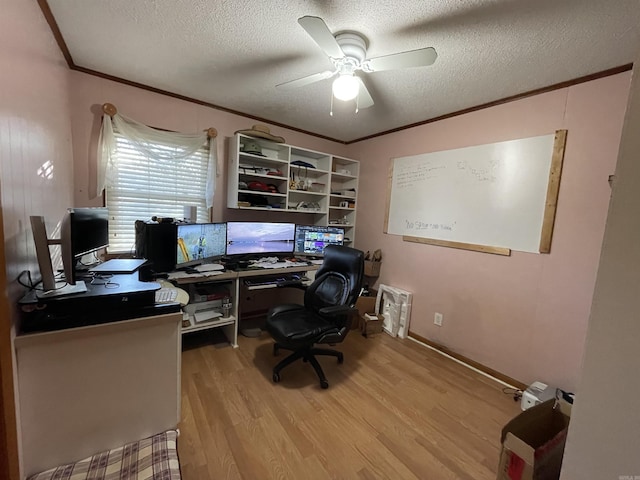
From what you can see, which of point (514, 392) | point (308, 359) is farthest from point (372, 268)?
point (514, 392)

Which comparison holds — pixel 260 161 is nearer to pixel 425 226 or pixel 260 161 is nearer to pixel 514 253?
Result: pixel 425 226

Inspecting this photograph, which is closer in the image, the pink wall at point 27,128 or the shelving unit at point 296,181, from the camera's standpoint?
the pink wall at point 27,128

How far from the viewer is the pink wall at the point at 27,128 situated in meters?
0.96

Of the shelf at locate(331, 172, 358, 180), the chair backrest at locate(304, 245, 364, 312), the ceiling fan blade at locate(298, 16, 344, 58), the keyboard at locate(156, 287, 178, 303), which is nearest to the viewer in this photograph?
the ceiling fan blade at locate(298, 16, 344, 58)

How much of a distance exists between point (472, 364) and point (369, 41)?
2779 millimetres

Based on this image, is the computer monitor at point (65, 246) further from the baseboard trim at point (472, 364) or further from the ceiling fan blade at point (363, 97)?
the baseboard trim at point (472, 364)

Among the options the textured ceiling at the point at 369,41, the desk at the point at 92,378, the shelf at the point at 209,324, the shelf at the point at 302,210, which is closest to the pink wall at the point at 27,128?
the desk at the point at 92,378

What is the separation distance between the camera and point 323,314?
210 cm

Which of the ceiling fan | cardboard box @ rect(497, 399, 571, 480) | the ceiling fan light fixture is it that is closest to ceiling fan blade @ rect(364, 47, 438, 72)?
the ceiling fan

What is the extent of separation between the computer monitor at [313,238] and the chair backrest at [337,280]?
80cm

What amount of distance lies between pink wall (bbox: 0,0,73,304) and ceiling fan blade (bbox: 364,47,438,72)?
5.27ft

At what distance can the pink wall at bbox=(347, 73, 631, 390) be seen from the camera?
6.03ft

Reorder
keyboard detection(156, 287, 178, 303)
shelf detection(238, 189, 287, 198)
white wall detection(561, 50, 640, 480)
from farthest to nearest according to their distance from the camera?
1. shelf detection(238, 189, 287, 198)
2. keyboard detection(156, 287, 178, 303)
3. white wall detection(561, 50, 640, 480)

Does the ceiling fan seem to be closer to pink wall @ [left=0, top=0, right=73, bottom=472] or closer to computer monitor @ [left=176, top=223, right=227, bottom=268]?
pink wall @ [left=0, top=0, right=73, bottom=472]
